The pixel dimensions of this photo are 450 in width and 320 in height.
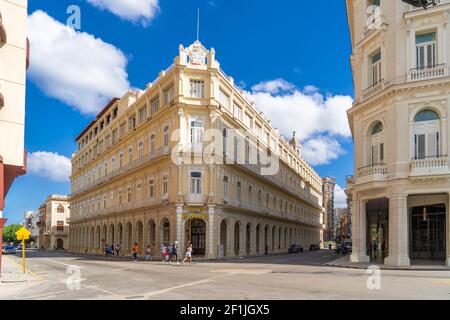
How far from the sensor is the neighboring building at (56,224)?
328 feet

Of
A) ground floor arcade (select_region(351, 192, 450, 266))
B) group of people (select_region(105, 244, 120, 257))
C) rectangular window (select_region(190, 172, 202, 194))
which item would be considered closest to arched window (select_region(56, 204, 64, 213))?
group of people (select_region(105, 244, 120, 257))

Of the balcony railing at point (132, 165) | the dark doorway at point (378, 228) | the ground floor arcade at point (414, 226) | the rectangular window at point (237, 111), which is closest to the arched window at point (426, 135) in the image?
the ground floor arcade at point (414, 226)

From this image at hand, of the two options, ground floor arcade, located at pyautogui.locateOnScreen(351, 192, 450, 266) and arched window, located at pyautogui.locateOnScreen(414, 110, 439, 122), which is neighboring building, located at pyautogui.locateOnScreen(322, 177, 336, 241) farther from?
arched window, located at pyautogui.locateOnScreen(414, 110, 439, 122)

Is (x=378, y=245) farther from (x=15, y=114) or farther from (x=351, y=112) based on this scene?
(x=15, y=114)

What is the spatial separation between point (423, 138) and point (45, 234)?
3809 inches

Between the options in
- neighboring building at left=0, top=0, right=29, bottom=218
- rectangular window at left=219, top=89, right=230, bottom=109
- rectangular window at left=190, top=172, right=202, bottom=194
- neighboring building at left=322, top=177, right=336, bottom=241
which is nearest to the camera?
neighboring building at left=0, top=0, right=29, bottom=218

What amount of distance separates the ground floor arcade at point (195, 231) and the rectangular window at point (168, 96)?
10201 millimetres

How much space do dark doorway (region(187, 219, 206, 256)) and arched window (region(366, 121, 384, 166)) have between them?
1649 centimetres

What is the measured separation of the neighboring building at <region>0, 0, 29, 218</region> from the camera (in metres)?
21.0

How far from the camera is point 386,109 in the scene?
2898 cm

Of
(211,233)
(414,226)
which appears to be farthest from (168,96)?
(414,226)

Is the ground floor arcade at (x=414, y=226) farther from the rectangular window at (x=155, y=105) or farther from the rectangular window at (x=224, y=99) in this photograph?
the rectangular window at (x=155, y=105)

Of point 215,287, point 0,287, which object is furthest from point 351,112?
point 0,287
